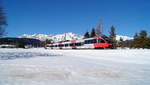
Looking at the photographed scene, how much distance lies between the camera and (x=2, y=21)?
68.9ft

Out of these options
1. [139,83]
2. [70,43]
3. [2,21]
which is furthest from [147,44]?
[139,83]

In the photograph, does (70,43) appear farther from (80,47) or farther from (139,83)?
(139,83)

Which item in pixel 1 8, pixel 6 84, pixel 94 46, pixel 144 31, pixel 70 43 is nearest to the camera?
pixel 6 84

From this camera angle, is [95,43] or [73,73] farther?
[95,43]

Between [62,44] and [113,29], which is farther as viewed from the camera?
[113,29]

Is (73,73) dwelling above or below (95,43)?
below

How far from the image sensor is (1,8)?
2066 centimetres

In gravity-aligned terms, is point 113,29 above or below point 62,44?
above

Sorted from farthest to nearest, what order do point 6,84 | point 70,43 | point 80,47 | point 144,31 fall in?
point 144,31, point 70,43, point 80,47, point 6,84

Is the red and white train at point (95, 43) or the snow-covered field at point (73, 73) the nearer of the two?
the snow-covered field at point (73, 73)

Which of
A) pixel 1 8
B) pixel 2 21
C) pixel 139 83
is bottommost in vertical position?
pixel 139 83

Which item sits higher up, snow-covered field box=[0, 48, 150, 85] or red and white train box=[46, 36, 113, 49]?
red and white train box=[46, 36, 113, 49]

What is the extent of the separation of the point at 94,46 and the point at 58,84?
88.9ft

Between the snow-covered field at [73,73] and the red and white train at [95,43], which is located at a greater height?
the red and white train at [95,43]
